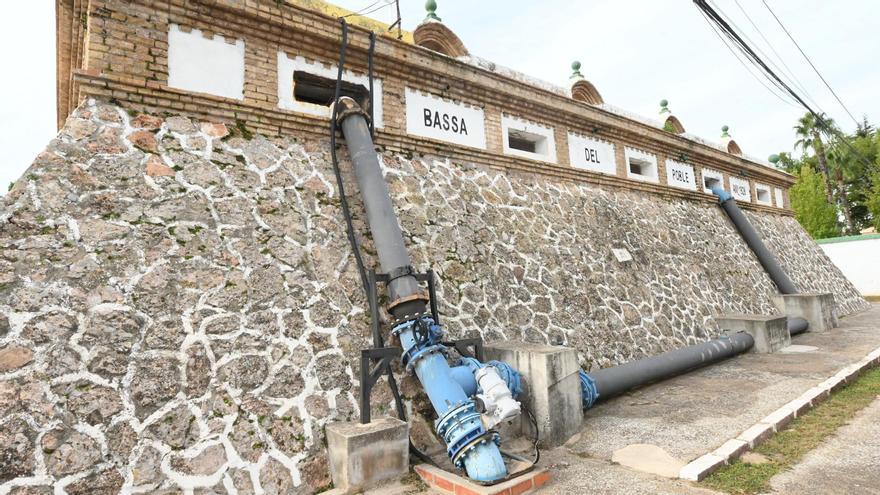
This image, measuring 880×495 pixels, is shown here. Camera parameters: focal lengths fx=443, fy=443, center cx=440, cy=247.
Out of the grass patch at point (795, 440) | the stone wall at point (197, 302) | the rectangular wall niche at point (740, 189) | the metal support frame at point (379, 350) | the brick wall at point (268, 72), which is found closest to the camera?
the stone wall at point (197, 302)

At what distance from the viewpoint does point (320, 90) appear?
20.1 feet

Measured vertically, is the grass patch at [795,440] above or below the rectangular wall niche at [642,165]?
below

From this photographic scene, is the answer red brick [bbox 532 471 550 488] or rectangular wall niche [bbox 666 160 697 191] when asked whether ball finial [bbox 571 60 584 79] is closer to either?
rectangular wall niche [bbox 666 160 697 191]

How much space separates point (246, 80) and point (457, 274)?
3533 millimetres

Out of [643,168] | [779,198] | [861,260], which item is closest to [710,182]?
[643,168]

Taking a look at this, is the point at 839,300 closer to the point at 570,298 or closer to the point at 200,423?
the point at 570,298

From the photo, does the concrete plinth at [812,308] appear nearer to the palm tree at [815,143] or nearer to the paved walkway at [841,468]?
the paved walkway at [841,468]

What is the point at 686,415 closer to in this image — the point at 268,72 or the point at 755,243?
the point at 268,72

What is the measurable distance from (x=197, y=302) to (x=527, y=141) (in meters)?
6.90

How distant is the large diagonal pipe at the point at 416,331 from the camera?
364 centimetres

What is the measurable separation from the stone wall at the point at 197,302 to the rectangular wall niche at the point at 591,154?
360 cm

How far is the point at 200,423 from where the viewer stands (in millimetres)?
3584

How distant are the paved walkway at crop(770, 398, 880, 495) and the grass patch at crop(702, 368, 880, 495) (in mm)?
83

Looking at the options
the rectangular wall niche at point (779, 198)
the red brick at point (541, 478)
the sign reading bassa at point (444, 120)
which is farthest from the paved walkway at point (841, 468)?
the rectangular wall niche at point (779, 198)
